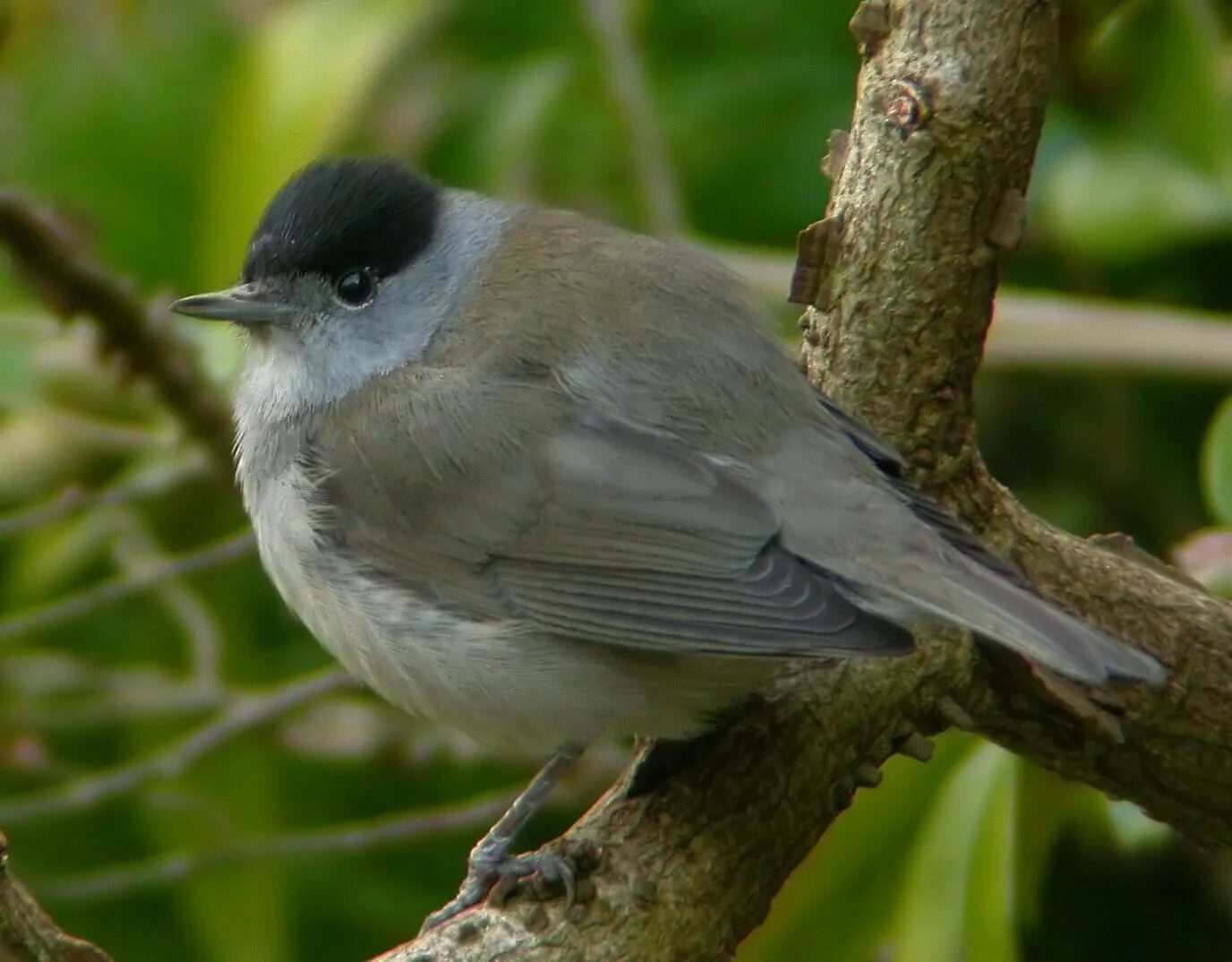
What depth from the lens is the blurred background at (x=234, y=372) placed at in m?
3.51

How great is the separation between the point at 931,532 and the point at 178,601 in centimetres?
197

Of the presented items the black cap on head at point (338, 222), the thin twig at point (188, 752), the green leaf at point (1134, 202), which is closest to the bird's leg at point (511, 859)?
the thin twig at point (188, 752)

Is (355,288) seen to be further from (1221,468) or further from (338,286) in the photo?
(1221,468)

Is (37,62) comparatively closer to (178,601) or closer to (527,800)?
(178,601)

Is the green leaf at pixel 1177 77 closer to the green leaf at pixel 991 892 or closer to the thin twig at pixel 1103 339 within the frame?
the thin twig at pixel 1103 339

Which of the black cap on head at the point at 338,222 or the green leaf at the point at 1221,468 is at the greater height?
the black cap on head at the point at 338,222

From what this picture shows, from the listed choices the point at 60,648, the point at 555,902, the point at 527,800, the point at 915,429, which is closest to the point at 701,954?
the point at 555,902

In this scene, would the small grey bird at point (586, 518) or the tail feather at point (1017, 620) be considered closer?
the tail feather at point (1017, 620)

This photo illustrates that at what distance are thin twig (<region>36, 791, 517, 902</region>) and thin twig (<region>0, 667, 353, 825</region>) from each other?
172mm

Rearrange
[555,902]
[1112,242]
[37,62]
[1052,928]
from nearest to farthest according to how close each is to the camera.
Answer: [555,902] < [1112,242] < [1052,928] < [37,62]

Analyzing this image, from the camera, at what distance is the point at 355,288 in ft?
10.3

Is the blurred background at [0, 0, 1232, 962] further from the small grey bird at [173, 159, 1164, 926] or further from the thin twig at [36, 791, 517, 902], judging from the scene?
the small grey bird at [173, 159, 1164, 926]

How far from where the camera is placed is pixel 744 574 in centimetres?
251

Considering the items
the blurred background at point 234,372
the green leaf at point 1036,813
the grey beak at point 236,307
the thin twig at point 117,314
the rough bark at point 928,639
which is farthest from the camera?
the blurred background at point 234,372
